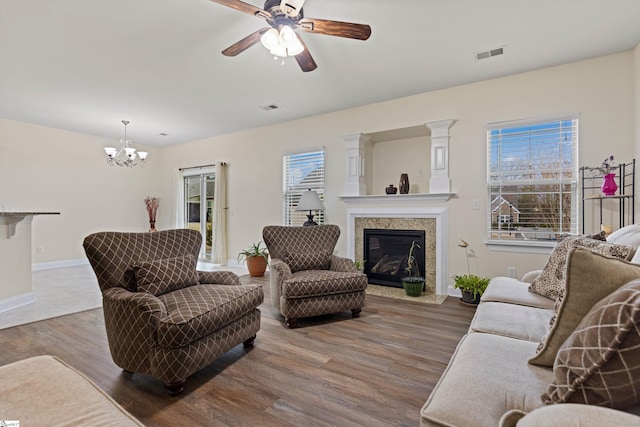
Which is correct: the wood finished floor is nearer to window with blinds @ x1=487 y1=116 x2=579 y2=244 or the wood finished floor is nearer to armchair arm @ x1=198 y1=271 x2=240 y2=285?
armchair arm @ x1=198 y1=271 x2=240 y2=285

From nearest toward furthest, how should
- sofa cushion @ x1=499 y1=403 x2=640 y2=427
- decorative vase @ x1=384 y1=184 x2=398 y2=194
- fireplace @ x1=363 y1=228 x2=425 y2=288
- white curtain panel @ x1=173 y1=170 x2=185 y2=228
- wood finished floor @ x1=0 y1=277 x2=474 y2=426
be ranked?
sofa cushion @ x1=499 y1=403 x2=640 y2=427 < wood finished floor @ x1=0 y1=277 x2=474 y2=426 < fireplace @ x1=363 y1=228 x2=425 y2=288 < decorative vase @ x1=384 y1=184 x2=398 y2=194 < white curtain panel @ x1=173 y1=170 x2=185 y2=228

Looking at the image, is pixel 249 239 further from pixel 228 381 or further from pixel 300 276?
pixel 228 381

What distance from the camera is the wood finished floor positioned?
166 cm

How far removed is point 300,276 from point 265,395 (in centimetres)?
131

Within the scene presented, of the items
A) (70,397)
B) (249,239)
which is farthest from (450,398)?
(249,239)

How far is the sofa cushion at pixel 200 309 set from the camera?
5.76 ft

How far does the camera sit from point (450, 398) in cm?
97

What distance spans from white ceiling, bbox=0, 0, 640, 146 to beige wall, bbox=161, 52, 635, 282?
19 cm

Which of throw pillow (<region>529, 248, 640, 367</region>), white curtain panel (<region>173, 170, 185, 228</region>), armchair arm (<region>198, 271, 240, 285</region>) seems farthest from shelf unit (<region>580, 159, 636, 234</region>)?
white curtain panel (<region>173, 170, 185, 228</region>)

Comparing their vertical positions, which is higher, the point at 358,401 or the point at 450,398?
the point at 450,398

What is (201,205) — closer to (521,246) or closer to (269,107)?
(269,107)

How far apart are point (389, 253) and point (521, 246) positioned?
5.43 ft

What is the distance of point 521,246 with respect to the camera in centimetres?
358

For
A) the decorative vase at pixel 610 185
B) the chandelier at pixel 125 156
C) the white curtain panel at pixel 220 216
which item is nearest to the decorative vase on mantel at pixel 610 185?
the decorative vase at pixel 610 185
